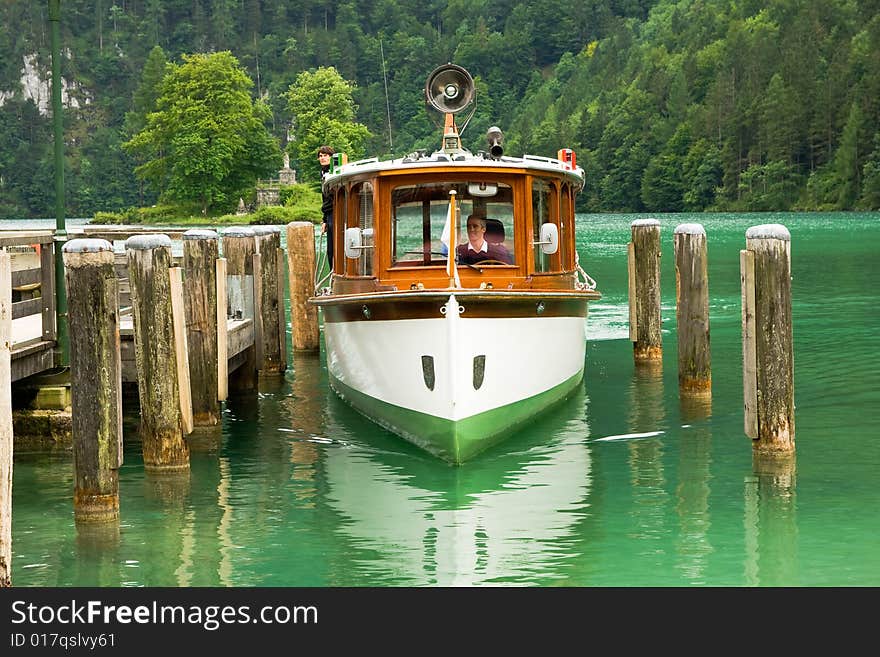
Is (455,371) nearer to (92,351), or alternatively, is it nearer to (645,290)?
(92,351)

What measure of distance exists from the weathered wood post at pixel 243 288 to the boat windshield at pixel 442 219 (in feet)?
15.2

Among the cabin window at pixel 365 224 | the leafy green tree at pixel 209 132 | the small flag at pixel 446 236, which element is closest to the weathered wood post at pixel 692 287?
the small flag at pixel 446 236

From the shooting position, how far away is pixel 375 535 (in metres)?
12.2

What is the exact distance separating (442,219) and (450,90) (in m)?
1.95

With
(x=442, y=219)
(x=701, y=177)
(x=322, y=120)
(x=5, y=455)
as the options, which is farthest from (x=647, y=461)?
(x=701, y=177)

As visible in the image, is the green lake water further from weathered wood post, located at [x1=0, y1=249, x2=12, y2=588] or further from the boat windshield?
the boat windshield

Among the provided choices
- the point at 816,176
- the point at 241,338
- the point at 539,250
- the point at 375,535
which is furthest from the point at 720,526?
the point at 816,176

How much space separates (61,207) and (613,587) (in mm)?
7814

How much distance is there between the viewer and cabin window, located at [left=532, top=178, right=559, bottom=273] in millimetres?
16266

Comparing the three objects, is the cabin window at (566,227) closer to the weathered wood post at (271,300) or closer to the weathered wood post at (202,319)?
the weathered wood post at (202,319)

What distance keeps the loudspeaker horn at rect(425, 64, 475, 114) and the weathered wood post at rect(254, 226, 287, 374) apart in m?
4.83

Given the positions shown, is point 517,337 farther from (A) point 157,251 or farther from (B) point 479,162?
(A) point 157,251

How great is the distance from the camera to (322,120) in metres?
135
